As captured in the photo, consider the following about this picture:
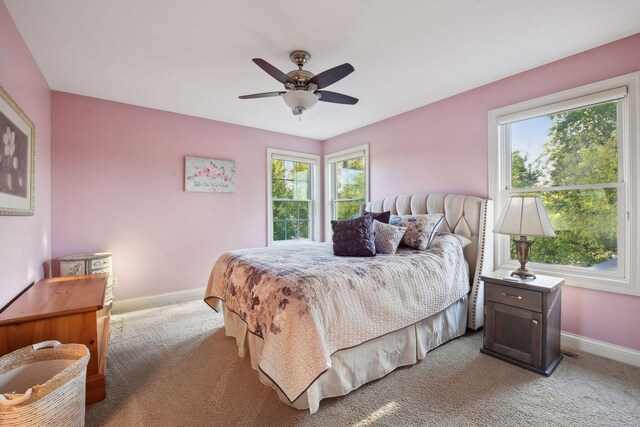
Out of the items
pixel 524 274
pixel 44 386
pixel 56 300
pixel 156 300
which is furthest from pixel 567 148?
pixel 156 300

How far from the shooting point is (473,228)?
292 centimetres

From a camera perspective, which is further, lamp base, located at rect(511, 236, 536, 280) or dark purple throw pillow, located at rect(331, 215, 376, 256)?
dark purple throw pillow, located at rect(331, 215, 376, 256)

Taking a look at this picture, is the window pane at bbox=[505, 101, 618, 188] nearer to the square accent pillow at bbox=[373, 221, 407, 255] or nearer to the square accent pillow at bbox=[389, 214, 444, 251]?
the square accent pillow at bbox=[389, 214, 444, 251]

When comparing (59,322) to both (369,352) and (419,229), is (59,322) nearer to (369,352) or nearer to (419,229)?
(369,352)

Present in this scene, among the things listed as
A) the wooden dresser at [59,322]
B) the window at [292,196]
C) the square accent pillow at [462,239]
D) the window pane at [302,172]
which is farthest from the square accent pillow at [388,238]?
the window pane at [302,172]

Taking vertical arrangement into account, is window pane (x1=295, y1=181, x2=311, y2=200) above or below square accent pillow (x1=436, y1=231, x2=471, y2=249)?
above

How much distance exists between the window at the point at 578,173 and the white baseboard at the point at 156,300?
3717 millimetres

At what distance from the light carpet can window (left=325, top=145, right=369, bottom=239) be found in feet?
8.84

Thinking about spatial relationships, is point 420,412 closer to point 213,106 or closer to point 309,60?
point 309,60

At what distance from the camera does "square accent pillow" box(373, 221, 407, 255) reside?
8.87 feet

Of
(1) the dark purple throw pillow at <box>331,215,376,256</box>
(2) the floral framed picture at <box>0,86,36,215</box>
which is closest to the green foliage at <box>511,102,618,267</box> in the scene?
(1) the dark purple throw pillow at <box>331,215,376,256</box>

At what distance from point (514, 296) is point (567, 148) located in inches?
57.5

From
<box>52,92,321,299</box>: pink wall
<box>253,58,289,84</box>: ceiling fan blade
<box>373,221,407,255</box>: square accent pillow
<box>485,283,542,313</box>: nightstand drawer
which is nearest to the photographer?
<box>253,58,289,84</box>: ceiling fan blade

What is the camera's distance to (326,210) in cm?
525
